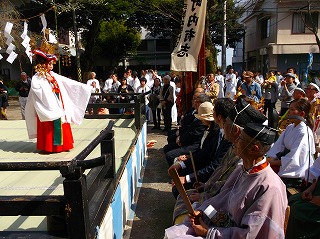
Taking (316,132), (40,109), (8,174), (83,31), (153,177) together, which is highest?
(83,31)

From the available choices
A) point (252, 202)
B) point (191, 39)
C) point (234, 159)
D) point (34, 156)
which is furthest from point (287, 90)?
point (252, 202)

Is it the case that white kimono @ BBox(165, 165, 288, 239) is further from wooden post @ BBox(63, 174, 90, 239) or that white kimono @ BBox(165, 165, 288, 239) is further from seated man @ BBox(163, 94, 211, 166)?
seated man @ BBox(163, 94, 211, 166)

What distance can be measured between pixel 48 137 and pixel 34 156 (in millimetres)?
308

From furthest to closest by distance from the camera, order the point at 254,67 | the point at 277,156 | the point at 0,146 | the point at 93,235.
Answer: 1. the point at 254,67
2. the point at 0,146
3. the point at 277,156
4. the point at 93,235

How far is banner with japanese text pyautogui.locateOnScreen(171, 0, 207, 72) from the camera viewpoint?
588 centimetres

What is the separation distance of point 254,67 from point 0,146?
91.9 ft

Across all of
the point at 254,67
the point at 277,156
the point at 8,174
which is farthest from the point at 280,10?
the point at 8,174

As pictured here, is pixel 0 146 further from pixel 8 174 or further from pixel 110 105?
pixel 110 105

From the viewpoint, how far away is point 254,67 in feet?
97.1

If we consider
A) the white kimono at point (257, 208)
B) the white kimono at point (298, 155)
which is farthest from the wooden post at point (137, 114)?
the white kimono at point (257, 208)

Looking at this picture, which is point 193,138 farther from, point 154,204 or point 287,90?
point 287,90

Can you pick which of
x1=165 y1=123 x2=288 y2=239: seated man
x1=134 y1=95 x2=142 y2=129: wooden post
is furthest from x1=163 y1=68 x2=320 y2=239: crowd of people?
x1=134 y1=95 x2=142 y2=129: wooden post

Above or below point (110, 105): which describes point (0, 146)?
below

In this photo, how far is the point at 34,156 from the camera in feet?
13.6
